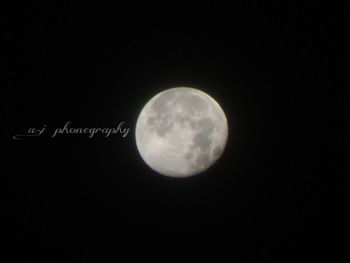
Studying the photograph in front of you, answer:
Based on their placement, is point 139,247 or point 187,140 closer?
point 187,140

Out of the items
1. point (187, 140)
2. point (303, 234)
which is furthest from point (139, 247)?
point (187, 140)

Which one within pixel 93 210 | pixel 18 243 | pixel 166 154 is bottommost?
pixel 18 243

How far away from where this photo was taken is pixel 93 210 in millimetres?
10891

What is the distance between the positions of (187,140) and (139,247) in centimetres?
510

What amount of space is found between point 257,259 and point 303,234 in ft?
4.65

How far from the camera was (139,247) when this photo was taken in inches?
419

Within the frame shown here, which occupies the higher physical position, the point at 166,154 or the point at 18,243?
the point at 166,154

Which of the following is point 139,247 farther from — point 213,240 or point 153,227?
point 213,240

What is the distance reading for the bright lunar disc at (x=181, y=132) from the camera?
6.73 metres

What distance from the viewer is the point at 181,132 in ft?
21.8

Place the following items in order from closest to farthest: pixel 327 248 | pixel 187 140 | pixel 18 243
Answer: pixel 187 140 → pixel 327 248 → pixel 18 243

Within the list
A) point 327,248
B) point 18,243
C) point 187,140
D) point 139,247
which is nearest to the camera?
point 187,140

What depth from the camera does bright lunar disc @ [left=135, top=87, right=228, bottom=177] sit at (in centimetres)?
673

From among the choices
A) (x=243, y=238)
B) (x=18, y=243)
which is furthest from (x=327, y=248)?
(x=18, y=243)
